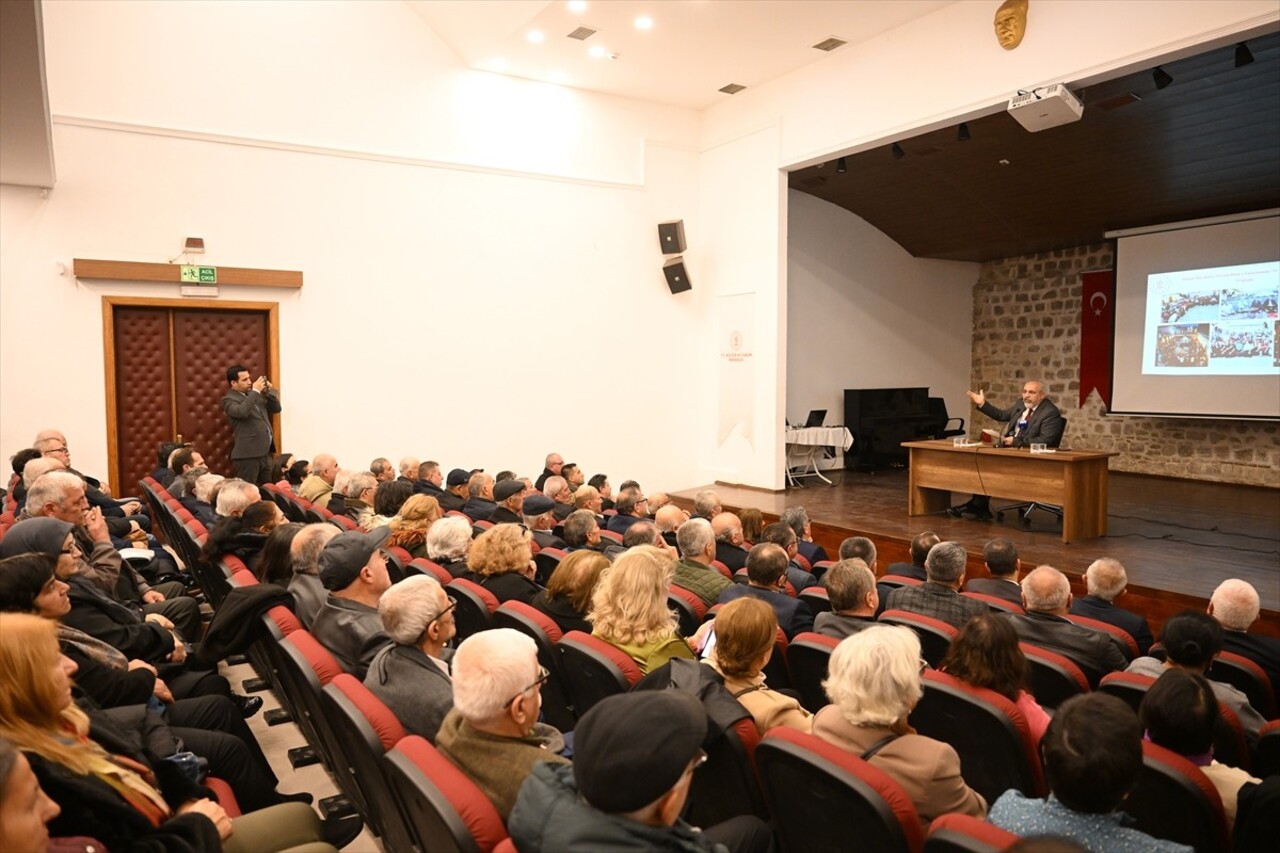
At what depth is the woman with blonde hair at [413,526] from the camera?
4.24m

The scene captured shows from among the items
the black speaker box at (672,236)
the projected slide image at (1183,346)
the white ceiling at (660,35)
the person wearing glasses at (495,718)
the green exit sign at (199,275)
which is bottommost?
the person wearing glasses at (495,718)

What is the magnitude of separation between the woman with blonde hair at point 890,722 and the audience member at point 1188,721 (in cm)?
52

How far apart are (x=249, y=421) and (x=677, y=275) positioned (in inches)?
212

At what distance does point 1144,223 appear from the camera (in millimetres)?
10586

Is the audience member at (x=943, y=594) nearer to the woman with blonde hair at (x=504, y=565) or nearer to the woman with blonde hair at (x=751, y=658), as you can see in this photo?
the woman with blonde hair at (x=751, y=658)

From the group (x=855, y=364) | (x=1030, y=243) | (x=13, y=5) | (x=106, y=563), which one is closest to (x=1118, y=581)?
(x=106, y=563)

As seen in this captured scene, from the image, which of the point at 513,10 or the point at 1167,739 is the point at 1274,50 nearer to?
the point at 513,10

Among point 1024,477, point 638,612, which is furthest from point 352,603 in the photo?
point 1024,477

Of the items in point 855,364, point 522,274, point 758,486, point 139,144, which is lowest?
point 758,486

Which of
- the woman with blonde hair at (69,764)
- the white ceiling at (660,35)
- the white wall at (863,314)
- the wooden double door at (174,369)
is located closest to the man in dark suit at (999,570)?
the woman with blonde hair at (69,764)

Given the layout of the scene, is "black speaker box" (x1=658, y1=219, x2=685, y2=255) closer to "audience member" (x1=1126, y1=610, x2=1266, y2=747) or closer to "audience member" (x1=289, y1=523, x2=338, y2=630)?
"audience member" (x1=289, y1=523, x2=338, y2=630)

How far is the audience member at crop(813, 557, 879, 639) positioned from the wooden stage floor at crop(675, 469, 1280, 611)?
3148mm

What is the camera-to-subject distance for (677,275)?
10.3 m

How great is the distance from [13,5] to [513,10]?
5.31 metres
